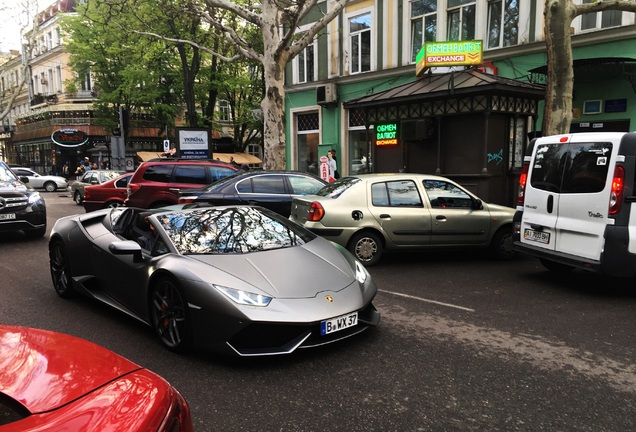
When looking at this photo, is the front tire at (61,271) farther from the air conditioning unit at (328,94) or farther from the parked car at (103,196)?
the air conditioning unit at (328,94)

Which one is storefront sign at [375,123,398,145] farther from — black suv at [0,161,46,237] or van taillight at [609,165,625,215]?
black suv at [0,161,46,237]

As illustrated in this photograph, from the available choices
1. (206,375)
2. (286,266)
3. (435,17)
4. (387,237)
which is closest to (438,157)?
(387,237)

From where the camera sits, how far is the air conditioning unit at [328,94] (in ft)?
66.2

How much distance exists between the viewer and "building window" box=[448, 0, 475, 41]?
53.0 ft

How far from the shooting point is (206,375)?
3.68 m

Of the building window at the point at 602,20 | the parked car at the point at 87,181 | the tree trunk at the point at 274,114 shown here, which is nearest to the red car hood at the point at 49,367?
the tree trunk at the point at 274,114

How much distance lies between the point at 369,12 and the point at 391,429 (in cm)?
1891

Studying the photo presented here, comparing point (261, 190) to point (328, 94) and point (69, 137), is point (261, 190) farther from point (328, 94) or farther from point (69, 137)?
point (69, 137)

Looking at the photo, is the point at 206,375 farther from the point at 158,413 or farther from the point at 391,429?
the point at 158,413

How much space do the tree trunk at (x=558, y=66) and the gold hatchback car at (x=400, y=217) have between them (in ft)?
8.89

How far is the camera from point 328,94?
66.3 feet

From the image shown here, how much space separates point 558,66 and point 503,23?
715cm

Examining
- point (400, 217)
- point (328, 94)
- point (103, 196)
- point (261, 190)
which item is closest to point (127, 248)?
point (400, 217)

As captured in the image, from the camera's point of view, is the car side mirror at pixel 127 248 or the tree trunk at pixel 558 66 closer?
the car side mirror at pixel 127 248
